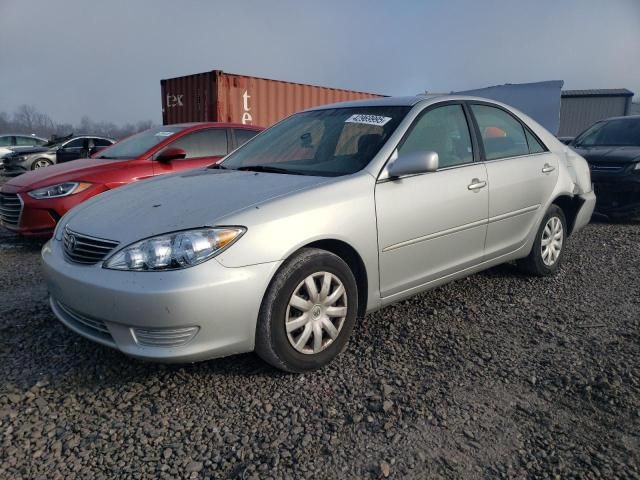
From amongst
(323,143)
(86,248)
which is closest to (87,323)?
(86,248)

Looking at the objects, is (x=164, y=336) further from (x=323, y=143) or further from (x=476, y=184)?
(x=476, y=184)

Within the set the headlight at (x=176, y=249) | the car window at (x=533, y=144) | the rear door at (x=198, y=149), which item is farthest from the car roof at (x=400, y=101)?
the rear door at (x=198, y=149)

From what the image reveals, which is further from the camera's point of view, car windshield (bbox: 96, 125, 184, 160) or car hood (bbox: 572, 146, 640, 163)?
car hood (bbox: 572, 146, 640, 163)

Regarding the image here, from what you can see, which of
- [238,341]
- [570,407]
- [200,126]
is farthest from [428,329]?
[200,126]

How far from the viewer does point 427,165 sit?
2.84 metres

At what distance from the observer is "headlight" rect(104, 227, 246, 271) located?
2.27 m

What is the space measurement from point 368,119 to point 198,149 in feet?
11.0

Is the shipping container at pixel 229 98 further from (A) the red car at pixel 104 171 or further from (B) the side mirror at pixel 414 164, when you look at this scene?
(B) the side mirror at pixel 414 164

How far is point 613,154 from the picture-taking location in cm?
686

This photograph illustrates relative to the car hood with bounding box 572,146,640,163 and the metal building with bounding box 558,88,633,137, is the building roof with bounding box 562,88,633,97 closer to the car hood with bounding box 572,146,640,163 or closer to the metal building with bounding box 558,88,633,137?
the metal building with bounding box 558,88,633,137

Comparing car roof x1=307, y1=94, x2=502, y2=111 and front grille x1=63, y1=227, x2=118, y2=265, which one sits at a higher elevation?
car roof x1=307, y1=94, x2=502, y2=111

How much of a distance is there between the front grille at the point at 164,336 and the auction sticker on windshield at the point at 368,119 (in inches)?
71.2

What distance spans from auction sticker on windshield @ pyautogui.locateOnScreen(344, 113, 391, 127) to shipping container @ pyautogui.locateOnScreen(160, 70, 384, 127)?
7.44 m

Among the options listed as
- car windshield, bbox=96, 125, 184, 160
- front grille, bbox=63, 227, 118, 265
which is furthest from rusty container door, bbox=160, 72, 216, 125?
front grille, bbox=63, 227, 118, 265
